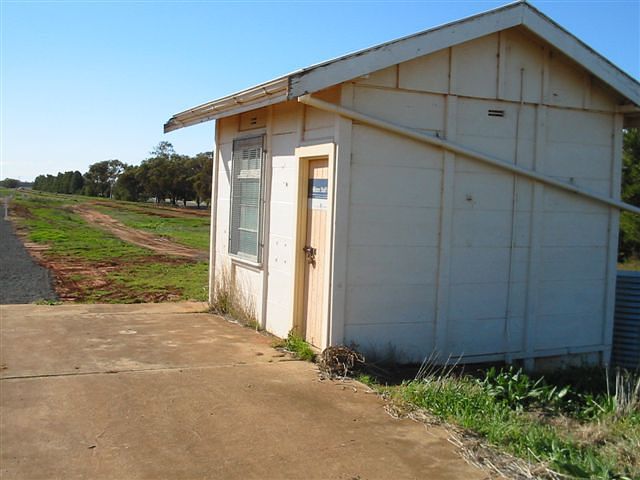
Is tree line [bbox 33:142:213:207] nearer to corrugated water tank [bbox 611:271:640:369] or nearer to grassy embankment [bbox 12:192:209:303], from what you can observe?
grassy embankment [bbox 12:192:209:303]

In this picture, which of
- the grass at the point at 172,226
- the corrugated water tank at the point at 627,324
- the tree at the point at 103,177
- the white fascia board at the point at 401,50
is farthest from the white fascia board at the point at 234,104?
the tree at the point at 103,177

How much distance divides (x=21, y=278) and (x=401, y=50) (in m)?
12.7

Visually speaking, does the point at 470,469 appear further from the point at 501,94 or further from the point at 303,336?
the point at 501,94

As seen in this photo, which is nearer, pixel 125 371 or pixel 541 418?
pixel 541 418

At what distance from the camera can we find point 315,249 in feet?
27.3

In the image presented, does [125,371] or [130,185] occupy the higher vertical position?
[130,185]

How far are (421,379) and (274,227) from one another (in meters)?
2.91

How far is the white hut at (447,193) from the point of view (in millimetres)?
7801

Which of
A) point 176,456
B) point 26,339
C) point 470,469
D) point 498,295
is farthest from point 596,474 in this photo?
point 26,339

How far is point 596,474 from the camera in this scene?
4777 millimetres

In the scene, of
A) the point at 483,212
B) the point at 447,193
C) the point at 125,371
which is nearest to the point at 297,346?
the point at 125,371

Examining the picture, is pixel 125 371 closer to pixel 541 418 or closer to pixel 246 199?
pixel 246 199

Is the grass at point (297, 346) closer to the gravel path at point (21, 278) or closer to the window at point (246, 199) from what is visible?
the window at point (246, 199)

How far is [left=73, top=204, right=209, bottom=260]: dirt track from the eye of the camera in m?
25.8
